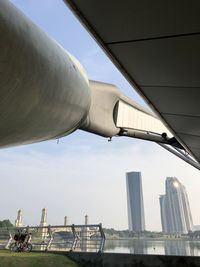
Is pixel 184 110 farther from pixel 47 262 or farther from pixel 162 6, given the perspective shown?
pixel 47 262

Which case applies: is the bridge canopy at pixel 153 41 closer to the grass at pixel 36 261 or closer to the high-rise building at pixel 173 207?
the grass at pixel 36 261

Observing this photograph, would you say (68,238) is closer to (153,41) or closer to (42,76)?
(42,76)

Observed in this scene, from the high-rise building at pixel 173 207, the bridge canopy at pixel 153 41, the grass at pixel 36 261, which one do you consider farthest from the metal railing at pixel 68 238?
the high-rise building at pixel 173 207

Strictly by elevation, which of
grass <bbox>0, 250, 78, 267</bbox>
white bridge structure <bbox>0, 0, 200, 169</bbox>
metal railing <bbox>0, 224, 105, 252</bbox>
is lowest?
grass <bbox>0, 250, 78, 267</bbox>

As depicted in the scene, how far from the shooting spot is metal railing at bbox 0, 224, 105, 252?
9008 mm

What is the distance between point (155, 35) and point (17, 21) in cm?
135

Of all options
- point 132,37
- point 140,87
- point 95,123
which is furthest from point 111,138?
point 132,37

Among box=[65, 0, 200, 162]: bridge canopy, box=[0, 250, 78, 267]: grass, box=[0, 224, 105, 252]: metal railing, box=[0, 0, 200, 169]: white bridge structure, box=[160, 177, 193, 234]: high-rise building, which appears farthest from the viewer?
box=[160, 177, 193, 234]: high-rise building

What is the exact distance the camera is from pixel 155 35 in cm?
267

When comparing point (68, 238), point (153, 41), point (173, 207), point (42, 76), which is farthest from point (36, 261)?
point (173, 207)

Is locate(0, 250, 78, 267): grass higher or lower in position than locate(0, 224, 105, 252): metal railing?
lower

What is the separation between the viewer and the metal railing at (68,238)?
29.6ft

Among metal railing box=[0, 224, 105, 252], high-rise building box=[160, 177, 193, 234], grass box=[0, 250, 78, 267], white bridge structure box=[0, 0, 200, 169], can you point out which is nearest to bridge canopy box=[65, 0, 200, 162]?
white bridge structure box=[0, 0, 200, 169]

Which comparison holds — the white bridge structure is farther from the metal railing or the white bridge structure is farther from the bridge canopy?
the metal railing
